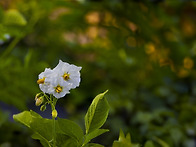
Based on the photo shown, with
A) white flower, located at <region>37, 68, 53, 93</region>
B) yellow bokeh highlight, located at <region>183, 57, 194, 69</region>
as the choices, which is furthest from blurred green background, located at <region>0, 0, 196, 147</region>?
white flower, located at <region>37, 68, 53, 93</region>

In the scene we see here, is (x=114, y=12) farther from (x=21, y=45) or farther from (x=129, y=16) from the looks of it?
(x=21, y=45)

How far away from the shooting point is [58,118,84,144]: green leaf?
664 millimetres

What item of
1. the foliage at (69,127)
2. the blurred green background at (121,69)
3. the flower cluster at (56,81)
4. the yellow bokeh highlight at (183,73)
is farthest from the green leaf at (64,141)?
the yellow bokeh highlight at (183,73)

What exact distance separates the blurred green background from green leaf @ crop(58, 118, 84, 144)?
0.43 meters

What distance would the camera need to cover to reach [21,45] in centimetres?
247

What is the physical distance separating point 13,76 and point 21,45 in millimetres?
1157

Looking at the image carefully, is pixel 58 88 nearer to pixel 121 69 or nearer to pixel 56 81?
pixel 56 81

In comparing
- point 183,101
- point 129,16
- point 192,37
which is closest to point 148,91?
point 183,101

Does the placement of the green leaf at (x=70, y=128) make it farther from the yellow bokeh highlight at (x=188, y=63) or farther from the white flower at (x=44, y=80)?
the yellow bokeh highlight at (x=188, y=63)

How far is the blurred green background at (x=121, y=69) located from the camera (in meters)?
1.34

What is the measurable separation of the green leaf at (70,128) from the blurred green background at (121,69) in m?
0.43

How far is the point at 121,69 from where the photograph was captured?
1948 mm

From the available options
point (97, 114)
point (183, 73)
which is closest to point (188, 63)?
point (183, 73)

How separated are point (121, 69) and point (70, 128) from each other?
1300 millimetres
